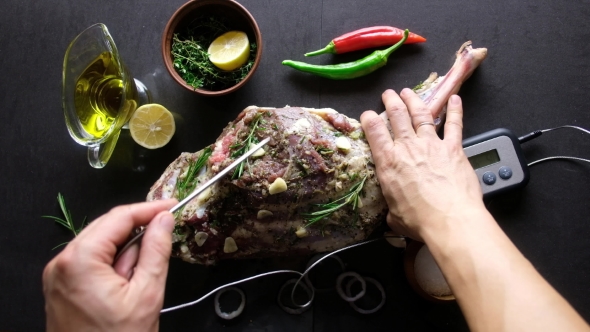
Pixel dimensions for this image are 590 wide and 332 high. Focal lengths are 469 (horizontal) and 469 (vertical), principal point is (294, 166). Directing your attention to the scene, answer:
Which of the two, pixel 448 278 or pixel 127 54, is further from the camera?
pixel 127 54

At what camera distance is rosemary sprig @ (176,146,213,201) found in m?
1.70

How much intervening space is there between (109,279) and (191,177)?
568 millimetres

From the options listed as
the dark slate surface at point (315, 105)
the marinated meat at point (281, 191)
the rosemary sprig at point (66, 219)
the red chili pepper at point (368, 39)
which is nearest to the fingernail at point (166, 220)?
the marinated meat at point (281, 191)

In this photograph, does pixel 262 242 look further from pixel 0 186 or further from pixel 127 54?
pixel 0 186

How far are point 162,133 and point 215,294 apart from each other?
698 mm

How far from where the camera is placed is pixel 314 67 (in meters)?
1.98

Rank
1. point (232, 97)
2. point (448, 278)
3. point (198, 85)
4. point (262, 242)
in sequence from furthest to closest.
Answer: point (232, 97) → point (198, 85) → point (262, 242) → point (448, 278)

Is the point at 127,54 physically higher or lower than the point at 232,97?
higher

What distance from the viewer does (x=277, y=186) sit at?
1.56 meters

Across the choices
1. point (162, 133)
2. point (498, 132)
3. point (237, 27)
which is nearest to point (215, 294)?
point (162, 133)

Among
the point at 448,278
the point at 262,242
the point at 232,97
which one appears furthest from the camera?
the point at 232,97

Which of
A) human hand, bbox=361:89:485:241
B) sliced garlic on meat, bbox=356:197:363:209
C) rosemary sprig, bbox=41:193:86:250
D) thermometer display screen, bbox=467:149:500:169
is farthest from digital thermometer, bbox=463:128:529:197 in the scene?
rosemary sprig, bbox=41:193:86:250

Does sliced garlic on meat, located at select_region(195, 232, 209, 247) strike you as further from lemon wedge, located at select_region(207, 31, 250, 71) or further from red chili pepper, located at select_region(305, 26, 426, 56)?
red chili pepper, located at select_region(305, 26, 426, 56)

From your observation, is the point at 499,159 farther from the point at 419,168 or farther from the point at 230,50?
the point at 230,50
